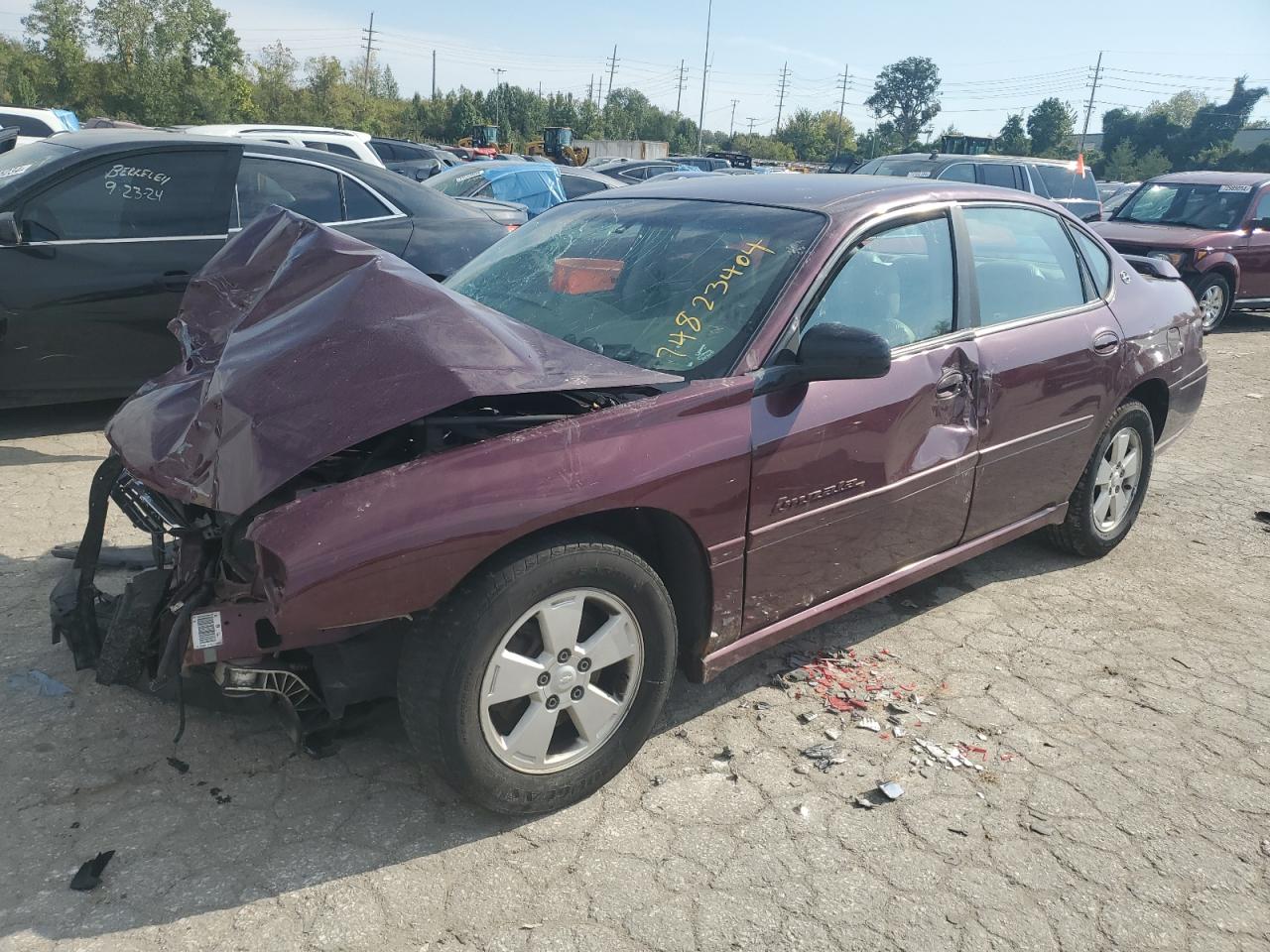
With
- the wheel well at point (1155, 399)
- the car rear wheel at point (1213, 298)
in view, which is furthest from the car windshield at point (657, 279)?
the car rear wheel at point (1213, 298)

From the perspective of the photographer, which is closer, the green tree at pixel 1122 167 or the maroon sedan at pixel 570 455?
the maroon sedan at pixel 570 455

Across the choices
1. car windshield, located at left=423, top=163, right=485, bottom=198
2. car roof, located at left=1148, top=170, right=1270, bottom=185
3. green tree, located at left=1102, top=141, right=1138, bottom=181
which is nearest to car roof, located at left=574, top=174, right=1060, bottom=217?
car windshield, located at left=423, top=163, right=485, bottom=198

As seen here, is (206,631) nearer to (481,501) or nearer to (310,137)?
(481,501)

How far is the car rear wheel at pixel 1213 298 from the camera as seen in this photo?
11.3 meters

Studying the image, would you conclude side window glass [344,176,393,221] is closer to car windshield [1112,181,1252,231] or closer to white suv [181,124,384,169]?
white suv [181,124,384,169]

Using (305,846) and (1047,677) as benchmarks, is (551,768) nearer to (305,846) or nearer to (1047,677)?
(305,846)

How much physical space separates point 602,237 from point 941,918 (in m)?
2.50

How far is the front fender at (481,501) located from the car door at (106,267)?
4006mm

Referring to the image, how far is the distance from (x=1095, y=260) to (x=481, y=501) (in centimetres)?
340

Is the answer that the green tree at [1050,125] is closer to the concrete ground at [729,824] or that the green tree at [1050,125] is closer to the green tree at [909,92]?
the green tree at [909,92]

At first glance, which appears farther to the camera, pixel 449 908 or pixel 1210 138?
pixel 1210 138

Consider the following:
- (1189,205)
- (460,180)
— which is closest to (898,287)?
(460,180)

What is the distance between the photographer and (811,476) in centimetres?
301

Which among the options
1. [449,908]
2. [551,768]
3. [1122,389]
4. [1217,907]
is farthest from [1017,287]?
[449,908]
